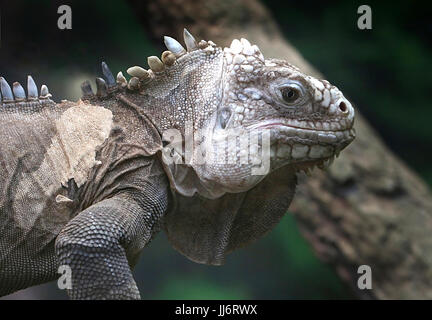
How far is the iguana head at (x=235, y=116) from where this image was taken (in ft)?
6.75

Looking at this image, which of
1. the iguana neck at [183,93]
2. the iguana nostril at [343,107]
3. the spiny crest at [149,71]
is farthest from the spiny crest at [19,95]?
the iguana nostril at [343,107]

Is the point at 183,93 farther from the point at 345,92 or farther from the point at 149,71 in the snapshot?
the point at 345,92

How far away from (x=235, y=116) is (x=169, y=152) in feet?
1.02

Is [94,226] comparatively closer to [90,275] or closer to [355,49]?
[90,275]

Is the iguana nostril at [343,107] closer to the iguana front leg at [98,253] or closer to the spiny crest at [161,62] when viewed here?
the spiny crest at [161,62]

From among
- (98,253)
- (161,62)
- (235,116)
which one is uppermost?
(161,62)

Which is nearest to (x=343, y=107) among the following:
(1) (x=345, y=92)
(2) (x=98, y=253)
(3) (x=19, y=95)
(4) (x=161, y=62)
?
(4) (x=161, y=62)

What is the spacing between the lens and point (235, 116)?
2.09m

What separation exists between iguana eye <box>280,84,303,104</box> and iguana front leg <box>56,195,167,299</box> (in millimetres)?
786

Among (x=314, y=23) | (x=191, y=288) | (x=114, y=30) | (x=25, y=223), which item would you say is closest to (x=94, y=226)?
(x=25, y=223)

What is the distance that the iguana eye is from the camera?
6.86 feet

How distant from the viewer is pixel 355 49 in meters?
4.55

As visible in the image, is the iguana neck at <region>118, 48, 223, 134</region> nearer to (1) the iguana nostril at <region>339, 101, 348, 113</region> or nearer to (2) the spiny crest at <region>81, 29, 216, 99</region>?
(2) the spiny crest at <region>81, 29, 216, 99</region>

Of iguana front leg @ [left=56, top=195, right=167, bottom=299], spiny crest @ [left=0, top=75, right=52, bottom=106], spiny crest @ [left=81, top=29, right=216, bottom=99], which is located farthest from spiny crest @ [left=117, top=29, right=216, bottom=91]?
iguana front leg @ [left=56, top=195, right=167, bottom=299]
